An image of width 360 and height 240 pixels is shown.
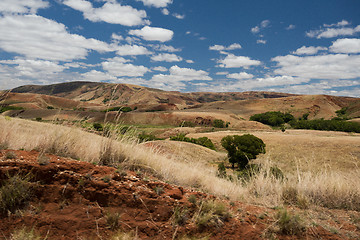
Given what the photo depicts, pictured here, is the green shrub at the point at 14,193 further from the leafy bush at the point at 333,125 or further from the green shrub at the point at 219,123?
the green shrub at the point at 219,123

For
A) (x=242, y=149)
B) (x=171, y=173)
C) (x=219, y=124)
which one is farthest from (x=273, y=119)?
(x=171, y=173)

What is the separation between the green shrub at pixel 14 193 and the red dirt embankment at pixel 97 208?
10 cm

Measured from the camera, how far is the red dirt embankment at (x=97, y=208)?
3205 mm

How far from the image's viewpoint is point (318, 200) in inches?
208

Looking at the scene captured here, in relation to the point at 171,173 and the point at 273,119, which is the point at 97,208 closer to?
the point at 171,173

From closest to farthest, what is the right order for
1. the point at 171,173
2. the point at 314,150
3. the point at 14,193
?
the point at 14,193 → the point at 171,173 → the point at 314,150

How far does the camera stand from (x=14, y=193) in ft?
10.8

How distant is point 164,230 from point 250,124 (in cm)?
7116

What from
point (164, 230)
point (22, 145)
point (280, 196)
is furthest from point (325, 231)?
point (22, 145)

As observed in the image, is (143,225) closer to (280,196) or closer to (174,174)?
(174,174)

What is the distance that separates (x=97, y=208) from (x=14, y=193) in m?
1.23

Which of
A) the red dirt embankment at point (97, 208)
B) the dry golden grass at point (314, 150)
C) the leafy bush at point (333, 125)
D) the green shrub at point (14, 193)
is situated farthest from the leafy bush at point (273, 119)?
the green shrub at point (14, 193)

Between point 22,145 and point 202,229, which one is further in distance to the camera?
point 22,145

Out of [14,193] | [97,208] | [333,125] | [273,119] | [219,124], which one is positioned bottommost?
[219,124]
